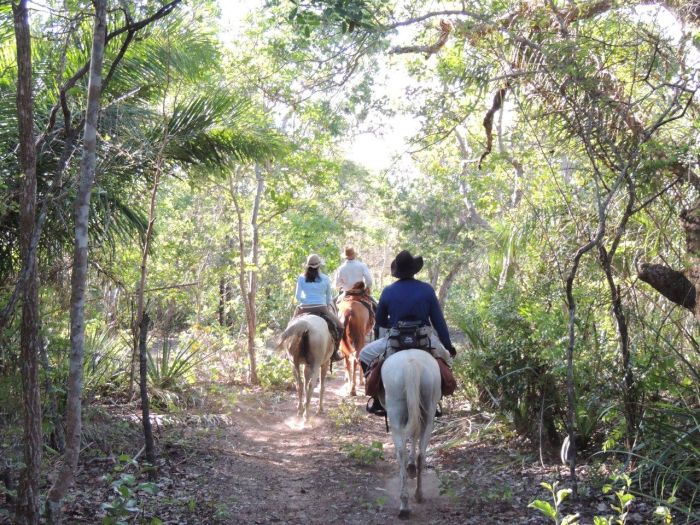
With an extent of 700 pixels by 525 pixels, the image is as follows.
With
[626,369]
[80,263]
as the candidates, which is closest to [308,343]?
[626,369]

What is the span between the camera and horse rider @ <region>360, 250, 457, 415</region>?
6.84m

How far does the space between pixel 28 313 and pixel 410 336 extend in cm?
→ 371

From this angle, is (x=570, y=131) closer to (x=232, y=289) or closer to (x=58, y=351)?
(x=58, y=351)

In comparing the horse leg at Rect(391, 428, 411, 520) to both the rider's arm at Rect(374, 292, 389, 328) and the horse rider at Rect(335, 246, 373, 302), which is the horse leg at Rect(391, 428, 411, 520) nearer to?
the rider's arm at Rect(374, 292, 389, 328)

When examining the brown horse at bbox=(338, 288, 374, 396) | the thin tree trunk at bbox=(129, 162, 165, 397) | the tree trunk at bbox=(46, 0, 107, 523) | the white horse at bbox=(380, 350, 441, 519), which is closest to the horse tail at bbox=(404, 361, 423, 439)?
the white horse at bbox=(380, 350, 441, 519)

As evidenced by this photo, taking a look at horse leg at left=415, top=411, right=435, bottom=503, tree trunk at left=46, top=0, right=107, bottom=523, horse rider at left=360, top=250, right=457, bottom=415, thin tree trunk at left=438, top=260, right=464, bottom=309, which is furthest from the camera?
thin tree trunk at left=438, top=260, right=464, bottom=309

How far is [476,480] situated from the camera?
22.4 feet

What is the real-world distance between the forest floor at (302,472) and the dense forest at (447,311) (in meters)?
0.04

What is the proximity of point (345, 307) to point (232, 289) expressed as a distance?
30.4 feet

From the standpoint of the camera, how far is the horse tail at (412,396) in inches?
239

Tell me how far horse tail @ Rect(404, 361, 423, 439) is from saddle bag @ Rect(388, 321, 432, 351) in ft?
1.88

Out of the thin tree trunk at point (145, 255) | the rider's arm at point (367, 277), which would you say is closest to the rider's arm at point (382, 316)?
the thin tree trunk at point (145, 255)

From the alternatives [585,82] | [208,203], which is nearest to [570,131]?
[585,82]

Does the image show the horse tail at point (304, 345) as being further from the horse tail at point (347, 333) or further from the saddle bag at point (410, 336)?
the saddle bag at point (410, 336)
